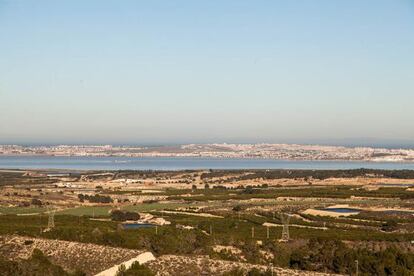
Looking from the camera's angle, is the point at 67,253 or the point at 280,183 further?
the point at 280,183

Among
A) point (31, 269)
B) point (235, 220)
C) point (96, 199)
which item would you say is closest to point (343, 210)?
point (235, 220)

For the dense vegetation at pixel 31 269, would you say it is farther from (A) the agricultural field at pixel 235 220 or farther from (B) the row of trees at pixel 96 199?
(B) the row of trees at pixel 96 199

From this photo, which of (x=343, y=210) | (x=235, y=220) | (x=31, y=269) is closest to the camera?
(x=31, y=269)

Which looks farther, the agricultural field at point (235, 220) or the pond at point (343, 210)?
the pond at point (343, 210)

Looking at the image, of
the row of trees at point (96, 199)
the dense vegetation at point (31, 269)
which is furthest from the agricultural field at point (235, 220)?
the dense vegetation at point (31, 269)

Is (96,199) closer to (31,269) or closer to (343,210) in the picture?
(343,210)

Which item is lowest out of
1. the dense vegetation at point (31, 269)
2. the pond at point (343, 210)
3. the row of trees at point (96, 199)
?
the pond at point (343, 210)

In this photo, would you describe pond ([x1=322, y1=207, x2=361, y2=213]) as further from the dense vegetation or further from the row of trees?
the dense vegetation

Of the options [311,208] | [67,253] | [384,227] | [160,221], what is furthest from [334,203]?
[67,253]

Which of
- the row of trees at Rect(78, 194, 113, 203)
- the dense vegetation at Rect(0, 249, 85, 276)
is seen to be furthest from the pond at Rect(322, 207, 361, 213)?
the dense vegetation at Rect(0, 249, 85, 276)

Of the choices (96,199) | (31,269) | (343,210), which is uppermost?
(31,269)

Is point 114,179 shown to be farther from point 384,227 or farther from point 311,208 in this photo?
point 384,227
